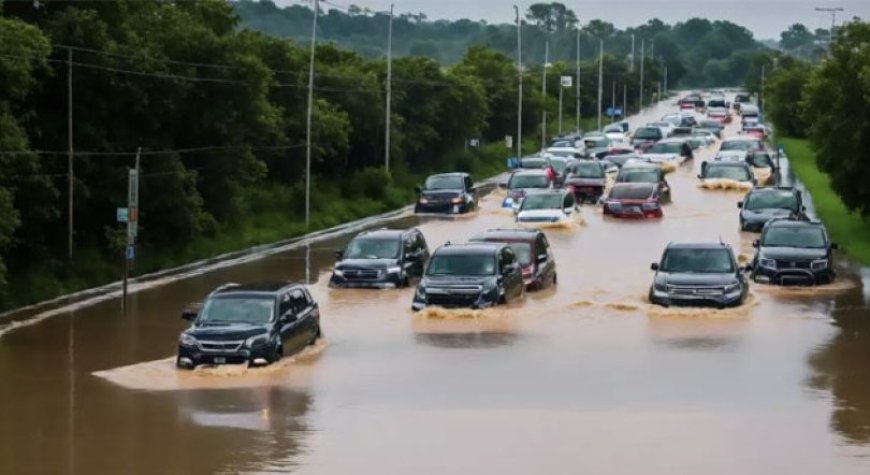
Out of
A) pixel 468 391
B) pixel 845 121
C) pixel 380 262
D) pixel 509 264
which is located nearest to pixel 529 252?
pixel 509 264

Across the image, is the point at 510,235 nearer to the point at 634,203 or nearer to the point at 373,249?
the point at 373,249

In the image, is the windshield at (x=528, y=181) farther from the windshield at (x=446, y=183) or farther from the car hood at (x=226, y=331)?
the car hood at (x=226, y=331)

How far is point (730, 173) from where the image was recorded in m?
76.2

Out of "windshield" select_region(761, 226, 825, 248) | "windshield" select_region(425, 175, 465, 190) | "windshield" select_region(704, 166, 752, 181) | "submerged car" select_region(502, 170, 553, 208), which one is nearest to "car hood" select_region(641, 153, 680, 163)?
"windshield" select_region(704, 166, 752, 181)

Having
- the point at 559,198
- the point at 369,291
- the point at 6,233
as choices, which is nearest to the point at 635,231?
the point at 559,198

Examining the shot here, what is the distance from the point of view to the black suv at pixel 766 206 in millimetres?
55688

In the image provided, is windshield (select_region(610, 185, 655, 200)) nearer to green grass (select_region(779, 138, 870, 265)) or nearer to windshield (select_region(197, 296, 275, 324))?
green grass (select_region(779, 138, 870, 265))

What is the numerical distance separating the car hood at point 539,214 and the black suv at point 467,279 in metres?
20.5

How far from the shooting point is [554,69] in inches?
5792

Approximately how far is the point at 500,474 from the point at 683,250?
17802mm

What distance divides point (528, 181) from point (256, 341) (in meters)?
41.2

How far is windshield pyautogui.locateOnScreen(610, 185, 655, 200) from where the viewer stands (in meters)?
63.3

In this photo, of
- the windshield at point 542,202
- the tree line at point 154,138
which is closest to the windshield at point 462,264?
the tree line at point 154,138

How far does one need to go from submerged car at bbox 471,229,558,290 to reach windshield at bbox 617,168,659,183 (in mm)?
25307
